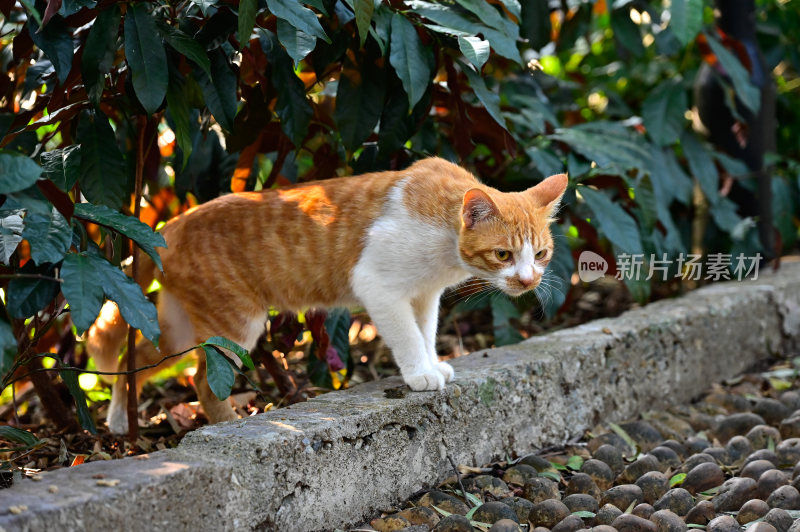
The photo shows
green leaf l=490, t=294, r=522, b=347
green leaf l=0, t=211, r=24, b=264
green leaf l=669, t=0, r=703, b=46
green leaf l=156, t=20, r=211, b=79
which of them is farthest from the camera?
green leaf l=669, t=0, r=703, b=46

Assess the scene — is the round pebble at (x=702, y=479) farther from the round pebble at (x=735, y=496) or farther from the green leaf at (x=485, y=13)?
the green leaf at (x=485, y=13)

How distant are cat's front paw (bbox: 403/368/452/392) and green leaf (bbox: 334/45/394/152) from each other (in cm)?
73

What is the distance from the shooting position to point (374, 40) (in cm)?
257

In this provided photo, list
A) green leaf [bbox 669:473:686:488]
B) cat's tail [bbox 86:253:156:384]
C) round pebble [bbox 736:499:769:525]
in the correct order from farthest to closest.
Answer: cat's tail [bbox 86:253:156:384]
green leaf [bbox 669:473:686:488]
round pebble [bbox 736:499:769:525]

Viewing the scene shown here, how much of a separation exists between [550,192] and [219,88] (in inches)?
41.1

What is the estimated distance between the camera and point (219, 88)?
2324mm

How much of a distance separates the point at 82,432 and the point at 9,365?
41.5 inches

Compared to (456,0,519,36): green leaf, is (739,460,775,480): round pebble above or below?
below

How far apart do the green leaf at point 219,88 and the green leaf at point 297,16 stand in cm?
32

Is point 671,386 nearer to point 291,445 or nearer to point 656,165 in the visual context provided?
point 656,165

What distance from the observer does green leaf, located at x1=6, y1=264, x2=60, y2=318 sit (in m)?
1.77

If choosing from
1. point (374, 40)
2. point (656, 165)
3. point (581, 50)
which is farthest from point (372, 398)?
point (581, 50)

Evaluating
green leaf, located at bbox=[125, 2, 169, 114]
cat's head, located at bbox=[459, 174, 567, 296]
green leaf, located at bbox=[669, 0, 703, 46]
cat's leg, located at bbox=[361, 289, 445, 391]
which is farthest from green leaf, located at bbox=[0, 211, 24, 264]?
green leaf, located at bbox=[669, 0, 703, 46]

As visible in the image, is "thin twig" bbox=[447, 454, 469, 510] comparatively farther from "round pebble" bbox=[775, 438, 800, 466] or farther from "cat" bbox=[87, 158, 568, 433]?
"round pebble" bbox=[775, 438, 800, 466]
